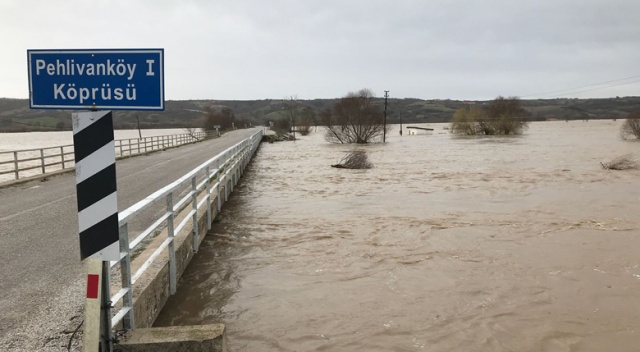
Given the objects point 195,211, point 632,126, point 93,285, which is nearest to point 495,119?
point 632,126

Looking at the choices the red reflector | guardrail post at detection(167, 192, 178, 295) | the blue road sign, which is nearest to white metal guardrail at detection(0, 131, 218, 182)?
guardrail post at detection(167, 192, 178, 295)

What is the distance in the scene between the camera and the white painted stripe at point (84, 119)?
3.41m

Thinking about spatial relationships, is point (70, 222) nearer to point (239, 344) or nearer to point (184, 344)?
point (239, 344)

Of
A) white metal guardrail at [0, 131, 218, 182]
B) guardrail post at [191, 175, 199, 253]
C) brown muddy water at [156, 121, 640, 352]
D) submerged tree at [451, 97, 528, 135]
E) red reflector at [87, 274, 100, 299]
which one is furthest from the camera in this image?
submerged tree at [451, 97, 528, 135]

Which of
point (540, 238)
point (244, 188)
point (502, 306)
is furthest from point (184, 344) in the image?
point (244, 188)

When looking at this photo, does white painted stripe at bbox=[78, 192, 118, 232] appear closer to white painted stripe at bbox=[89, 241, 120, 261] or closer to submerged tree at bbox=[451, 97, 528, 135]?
white painted stripe at bbox=[89, 241, 120, 261]

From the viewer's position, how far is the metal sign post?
3.36 m

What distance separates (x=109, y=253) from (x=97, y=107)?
1009 mm

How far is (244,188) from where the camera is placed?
18.0m

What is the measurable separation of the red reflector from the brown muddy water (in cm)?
231

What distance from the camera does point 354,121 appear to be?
64.2 meters

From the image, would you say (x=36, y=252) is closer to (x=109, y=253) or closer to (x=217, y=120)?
(x=109, y=253)

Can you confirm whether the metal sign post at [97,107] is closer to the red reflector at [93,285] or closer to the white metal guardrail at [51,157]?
the red reflector at [93,285]

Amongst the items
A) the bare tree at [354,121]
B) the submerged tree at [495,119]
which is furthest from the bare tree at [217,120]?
the submerged tree at [495,119]
